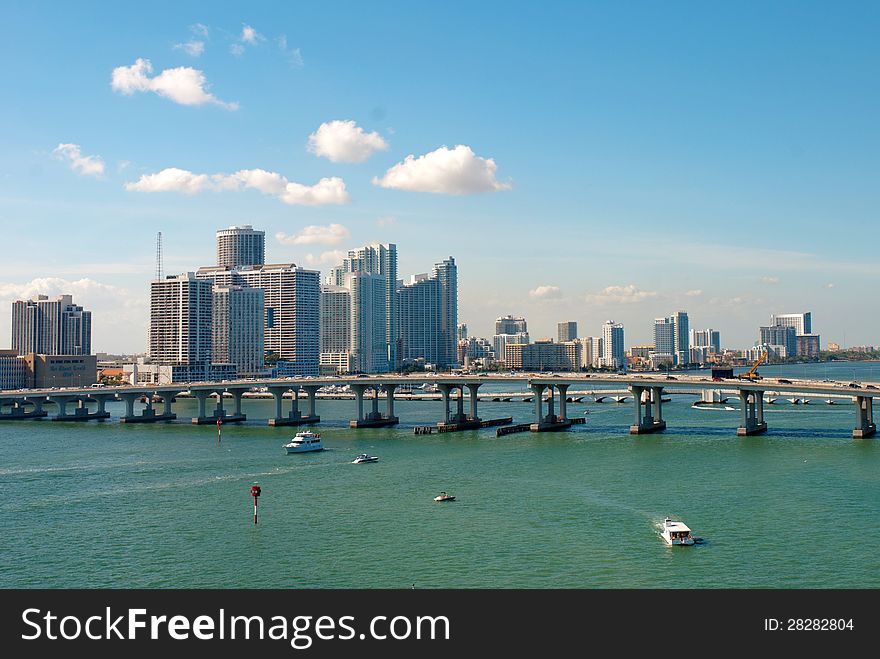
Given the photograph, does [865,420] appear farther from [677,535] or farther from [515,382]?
[677,535]

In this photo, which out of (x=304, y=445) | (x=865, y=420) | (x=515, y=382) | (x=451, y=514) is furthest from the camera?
(x=515, y=382)

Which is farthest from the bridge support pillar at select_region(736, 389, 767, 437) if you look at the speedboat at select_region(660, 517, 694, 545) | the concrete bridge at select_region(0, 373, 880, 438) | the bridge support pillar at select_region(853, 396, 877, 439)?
the speedboat at select_region(660, 517, 694, 545)

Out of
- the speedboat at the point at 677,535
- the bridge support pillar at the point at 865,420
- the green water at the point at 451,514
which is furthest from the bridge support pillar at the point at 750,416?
the speedboat at the point at 677,535

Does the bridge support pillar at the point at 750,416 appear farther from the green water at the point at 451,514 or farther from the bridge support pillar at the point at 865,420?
the bridge support pillar at the point at 865,420

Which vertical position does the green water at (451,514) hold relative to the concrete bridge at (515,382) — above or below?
below

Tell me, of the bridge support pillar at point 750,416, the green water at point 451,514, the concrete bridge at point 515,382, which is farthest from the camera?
the concrete bridge at point 515,382

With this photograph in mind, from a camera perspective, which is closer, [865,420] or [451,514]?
[451,514]

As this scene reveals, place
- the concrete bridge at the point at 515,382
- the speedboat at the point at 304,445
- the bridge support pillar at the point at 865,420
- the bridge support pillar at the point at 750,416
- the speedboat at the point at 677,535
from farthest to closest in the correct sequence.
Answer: the concrete bridge at the point at 515,382 → the bridge support pillar at the point at 750,416 → the bridge support pillar at the point at 865,420 → the speedboat at the point at 304,445 → the speedboat at the point at 677,535

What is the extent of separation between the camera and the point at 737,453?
265ft

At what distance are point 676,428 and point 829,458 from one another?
34.6 m

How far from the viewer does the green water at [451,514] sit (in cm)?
3941

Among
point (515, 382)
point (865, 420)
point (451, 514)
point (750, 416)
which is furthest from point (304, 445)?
point (865, 420)

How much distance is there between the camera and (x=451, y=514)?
52469 mm
